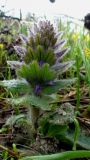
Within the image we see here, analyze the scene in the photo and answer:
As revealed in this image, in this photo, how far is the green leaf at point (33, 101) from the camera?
96cm

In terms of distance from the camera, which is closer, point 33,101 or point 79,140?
point 33,101

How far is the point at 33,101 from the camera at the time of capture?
0.97m

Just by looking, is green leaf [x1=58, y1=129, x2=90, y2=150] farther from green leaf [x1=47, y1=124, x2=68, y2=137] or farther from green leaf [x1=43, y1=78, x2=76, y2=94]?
green leaf [x1=43, y1=78, x2=76, y2=94]

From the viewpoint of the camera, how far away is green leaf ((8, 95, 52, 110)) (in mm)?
956

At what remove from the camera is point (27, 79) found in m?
0.99

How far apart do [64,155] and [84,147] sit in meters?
0.22

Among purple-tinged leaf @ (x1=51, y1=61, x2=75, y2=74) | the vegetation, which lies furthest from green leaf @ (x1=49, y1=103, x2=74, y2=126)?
purple-tinged leaf @ (x1=51, y1=61, x2=75, y2=74)

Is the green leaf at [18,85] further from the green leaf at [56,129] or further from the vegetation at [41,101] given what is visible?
the green leaf at [56,129]

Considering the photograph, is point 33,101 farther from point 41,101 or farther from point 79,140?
point 79,140

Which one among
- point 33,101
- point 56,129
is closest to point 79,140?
point 56,129

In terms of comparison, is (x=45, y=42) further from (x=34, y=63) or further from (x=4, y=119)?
(x=4, y=119)

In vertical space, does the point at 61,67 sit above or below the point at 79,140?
above

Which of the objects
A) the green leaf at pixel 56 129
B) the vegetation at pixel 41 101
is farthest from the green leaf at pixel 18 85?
the green leaf at pixel 56 129

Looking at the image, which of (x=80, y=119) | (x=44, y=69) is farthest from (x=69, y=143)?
(x=44, y=69)
